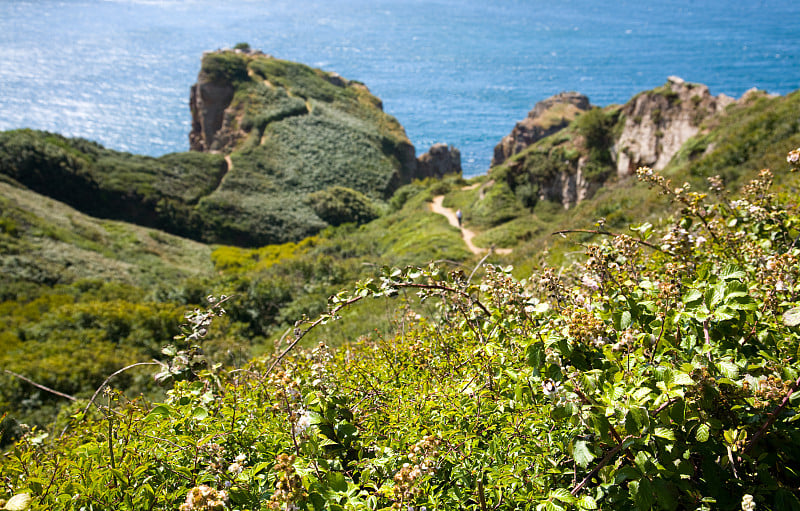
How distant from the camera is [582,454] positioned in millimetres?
1756

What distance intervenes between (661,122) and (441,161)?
141ft

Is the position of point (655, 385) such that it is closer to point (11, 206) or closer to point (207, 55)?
point (11, 206)

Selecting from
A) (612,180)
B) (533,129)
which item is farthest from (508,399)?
(533,129)

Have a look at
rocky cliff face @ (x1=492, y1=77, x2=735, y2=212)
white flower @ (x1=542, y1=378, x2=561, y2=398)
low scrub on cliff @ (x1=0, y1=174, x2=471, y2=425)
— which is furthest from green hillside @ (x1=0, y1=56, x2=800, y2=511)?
rocky cliff face @ (x1=492, y1=77, x2=735, y2=212)

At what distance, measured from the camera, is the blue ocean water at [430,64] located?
10388 centimetres

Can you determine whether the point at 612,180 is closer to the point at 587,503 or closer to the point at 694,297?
the point at 694,297

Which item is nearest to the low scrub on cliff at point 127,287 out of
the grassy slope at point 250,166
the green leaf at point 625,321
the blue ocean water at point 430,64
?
the grassy slope at point 250,166

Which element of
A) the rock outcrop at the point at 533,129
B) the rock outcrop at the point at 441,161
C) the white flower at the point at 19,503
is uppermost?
the white flower at the point at 19,503

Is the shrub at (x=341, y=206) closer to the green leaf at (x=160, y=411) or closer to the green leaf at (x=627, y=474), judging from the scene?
the green leaf at (x=160, y=411)

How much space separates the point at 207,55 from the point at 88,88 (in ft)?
272

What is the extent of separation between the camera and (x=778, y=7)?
169 meters

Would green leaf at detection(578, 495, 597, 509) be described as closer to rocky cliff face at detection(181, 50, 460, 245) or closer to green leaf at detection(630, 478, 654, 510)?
green leaf at detection(630, 478, 654, 510)

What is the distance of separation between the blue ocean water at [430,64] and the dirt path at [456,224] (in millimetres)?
46654

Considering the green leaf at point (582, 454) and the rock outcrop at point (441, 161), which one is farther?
the rock outcrop at point (441, 161)
